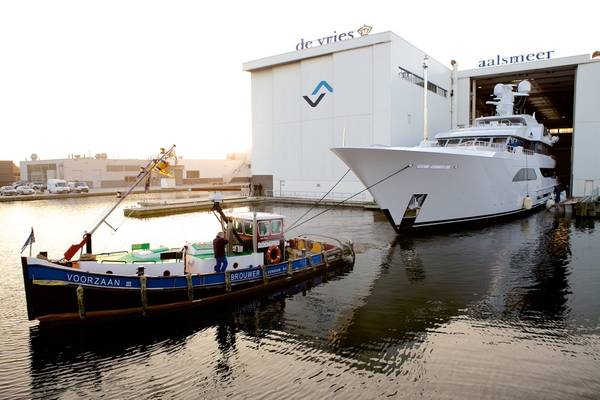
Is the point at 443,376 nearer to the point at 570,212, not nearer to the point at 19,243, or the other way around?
the point at 19,243

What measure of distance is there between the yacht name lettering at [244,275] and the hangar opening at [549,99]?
130 ft

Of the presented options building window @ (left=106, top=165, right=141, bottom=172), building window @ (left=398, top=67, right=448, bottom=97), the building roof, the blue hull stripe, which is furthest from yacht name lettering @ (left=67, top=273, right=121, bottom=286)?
building window @ (left=106, top=165, right=141, bottom=172)

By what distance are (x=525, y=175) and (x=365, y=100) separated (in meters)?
17.7

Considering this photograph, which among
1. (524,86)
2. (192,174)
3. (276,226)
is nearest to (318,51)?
(524,86)

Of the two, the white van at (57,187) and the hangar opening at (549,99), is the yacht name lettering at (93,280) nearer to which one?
the hangar opening at (549,99)

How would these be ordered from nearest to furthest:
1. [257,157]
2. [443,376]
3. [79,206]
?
[443,376], [79,206], [257,157]

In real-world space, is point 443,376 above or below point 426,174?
→ below

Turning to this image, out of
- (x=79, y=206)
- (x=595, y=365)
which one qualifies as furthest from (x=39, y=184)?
(x=595, y=365)

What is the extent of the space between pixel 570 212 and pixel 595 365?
110 ft

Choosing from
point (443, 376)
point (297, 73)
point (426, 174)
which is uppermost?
point (297, 73)

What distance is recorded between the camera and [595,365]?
393 inches

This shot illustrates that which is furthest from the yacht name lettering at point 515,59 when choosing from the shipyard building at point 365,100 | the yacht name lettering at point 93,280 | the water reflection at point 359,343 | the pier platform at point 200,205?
the yacht name lettering at point 93,280

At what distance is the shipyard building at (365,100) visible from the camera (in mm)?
44031

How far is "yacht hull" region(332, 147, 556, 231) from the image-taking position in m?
25.5
